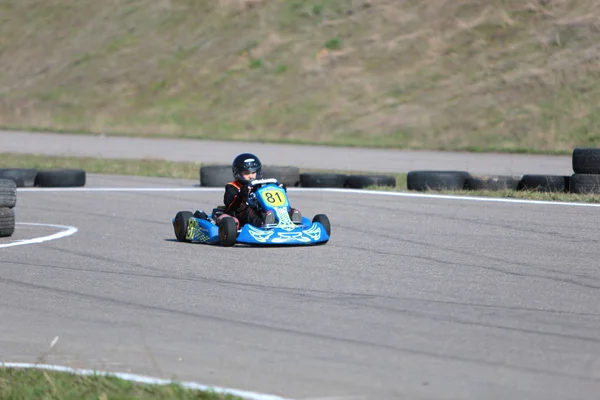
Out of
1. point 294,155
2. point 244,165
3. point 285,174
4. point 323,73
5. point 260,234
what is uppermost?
point 323,73

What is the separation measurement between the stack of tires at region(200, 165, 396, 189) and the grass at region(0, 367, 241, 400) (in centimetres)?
1079

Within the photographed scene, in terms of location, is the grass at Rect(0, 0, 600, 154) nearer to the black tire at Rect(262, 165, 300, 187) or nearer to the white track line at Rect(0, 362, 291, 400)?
the black tire at Rect(262, 165, 300, 187)

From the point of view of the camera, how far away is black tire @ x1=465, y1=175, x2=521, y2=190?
570 inches

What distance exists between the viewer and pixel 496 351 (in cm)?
514

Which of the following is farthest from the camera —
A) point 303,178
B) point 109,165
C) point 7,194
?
point 109,165

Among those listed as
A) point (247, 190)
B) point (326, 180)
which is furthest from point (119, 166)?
point (247, 190)

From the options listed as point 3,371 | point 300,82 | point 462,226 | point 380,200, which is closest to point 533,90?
point 300,82

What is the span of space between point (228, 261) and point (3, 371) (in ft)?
12.3

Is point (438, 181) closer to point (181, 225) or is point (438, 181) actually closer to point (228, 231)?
point (181, 225)

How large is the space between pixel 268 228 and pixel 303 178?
21.7ft

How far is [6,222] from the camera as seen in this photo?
1016cm

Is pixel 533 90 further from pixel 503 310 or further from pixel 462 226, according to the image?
pixel 503 310

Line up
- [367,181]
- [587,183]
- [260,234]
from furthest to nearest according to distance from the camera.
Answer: [367,181] < [587,183] < [260,234]

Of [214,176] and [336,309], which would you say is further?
[214,176]
